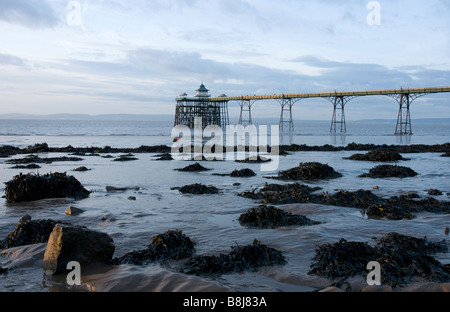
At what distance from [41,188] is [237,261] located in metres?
7.36

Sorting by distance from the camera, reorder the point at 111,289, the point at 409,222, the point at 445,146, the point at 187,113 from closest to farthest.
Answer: the point at 111,289 < the point at 409,222 < the point at 445,146 < the point at 187,113

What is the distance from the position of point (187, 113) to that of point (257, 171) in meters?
51.2

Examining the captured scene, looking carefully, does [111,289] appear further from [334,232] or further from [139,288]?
[334,232]

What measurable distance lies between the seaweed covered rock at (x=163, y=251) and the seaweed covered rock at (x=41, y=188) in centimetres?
552

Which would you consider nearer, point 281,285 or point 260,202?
point 281,285

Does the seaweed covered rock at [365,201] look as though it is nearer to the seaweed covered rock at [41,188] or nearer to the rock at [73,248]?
the seaweed covered rock at [41,188]

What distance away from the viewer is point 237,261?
5355 mm

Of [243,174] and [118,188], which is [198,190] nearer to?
[118,188]

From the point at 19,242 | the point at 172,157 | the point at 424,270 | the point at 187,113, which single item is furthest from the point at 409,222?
the point at 187,113

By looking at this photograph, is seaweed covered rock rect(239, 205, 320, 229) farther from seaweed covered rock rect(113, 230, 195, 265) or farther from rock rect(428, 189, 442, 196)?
rock rect(428, 189, 442, 196)

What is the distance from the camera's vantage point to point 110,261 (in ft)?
17.7

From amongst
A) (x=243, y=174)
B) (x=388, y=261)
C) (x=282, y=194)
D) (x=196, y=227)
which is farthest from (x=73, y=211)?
(x=243, y=174)

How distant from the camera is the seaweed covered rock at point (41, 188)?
9.98 metres

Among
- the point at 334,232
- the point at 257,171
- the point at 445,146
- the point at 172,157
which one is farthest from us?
the point at 445,146
